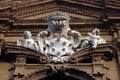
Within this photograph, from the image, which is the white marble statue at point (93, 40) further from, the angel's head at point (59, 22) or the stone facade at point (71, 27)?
the angel's head at point (59, 22)

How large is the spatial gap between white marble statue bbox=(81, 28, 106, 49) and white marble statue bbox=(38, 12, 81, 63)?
11.7 inches

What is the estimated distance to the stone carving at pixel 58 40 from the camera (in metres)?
16.4

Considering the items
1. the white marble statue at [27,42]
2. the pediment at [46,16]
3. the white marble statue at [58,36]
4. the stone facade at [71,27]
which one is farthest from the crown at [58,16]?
the pediment at [46,16]

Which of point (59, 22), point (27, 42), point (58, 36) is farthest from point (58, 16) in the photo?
point (27, 42)

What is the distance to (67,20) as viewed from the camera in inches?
674

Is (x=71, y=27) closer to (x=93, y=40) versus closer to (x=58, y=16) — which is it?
(x=58, y=16)

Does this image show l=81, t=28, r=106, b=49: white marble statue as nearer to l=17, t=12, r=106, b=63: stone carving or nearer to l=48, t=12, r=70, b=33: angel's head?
l=17, t=12, r=106, b=63: stone carving

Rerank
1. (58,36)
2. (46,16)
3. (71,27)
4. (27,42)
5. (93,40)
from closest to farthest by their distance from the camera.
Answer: (93,40) < (27,42) < (58,36) < (71,27) < (46,16)

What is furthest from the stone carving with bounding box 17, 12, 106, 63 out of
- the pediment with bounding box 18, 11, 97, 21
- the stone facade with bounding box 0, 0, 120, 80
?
the pediment with bounding box 18, 11, 97, 21

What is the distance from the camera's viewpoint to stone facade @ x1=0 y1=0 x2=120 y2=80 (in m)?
15.8

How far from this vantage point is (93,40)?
647 inches

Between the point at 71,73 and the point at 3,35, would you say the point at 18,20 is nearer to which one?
the point at 3,35

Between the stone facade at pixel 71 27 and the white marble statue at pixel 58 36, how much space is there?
550 mm

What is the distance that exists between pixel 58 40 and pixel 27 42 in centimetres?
105
